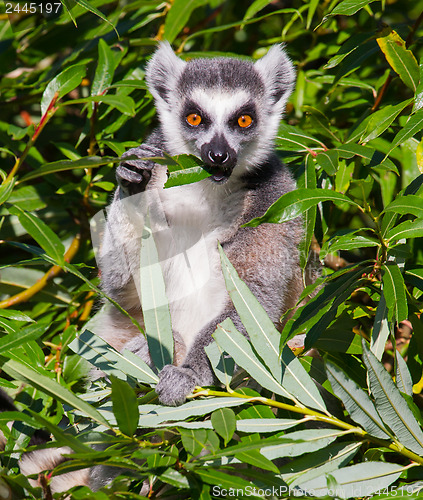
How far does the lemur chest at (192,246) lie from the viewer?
10.2 feet

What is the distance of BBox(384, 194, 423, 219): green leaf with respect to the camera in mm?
2047

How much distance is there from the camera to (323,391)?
288 centimetres

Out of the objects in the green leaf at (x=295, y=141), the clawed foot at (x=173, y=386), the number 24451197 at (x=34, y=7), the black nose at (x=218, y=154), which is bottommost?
the clawed foot at (x=173, y=386)

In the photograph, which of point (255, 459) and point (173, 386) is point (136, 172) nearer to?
point (173, 386)

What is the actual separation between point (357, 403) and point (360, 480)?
0.83 ft

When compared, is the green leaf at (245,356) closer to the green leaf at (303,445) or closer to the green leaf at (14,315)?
the green leaf at (303,445)

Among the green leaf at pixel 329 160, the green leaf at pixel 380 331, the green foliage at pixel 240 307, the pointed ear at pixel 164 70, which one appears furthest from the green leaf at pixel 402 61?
the pointed ear at pixel 164 70

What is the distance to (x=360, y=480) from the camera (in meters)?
1.93

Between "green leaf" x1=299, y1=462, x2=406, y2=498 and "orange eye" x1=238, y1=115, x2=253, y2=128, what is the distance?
1.86 metres

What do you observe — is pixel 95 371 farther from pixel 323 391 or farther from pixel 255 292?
pixel 323 391

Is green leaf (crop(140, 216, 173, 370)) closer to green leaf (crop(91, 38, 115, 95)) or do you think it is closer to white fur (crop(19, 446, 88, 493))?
white fur (crop(19, 446, 88, 493))

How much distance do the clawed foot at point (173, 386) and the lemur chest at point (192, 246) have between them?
757 mm

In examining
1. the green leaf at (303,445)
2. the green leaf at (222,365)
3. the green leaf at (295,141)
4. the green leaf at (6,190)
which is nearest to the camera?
the green leaf at (303,445)

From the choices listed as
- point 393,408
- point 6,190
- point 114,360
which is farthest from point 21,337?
point 393,408
